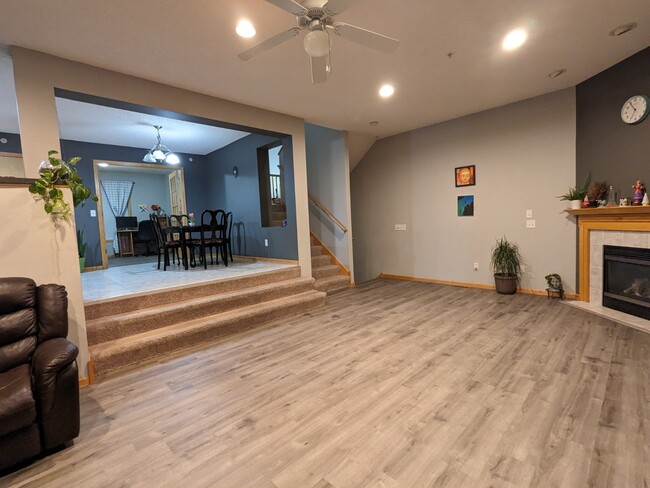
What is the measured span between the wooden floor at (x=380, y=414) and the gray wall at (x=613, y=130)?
1845mm

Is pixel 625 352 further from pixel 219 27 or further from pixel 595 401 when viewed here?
pixel 219 27

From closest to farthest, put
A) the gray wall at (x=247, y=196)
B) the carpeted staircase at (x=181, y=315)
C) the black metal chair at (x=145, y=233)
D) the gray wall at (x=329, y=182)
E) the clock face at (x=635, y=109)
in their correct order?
the carpeted staircase at (x=181, y=315) < the clock face at (x=635, y=109) < the gray wall at (x=247, y=196) < the gray wall at (x=329, y=182) < the black metal chair at (x=145, y=233)

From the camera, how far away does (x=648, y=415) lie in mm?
1793

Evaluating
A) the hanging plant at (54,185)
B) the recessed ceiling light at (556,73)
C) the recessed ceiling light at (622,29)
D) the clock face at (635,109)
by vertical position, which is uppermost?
the recessed ceiling light at (556,73)

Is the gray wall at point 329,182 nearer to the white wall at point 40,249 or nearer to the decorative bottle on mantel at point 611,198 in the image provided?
the decorative bottle on mantel at point 611,198

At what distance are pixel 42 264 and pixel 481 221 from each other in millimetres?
5536

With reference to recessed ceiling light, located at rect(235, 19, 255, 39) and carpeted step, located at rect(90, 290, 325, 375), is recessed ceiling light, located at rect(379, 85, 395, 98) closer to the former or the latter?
recessed ceiling light, located at rect(235, 19, 255, 39)

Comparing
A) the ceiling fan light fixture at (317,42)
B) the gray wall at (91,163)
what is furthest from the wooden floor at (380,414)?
the gray wall at (91,163)

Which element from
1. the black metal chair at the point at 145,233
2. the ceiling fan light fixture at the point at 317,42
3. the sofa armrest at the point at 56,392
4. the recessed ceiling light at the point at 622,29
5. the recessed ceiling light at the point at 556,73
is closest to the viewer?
the sofa armrest at the point at 56,392

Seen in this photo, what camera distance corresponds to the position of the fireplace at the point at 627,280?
334 cm

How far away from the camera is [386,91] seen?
3854mm

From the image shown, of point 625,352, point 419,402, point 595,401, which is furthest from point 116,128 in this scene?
point 625,352

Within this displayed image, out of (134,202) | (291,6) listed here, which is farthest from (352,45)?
(134,202)

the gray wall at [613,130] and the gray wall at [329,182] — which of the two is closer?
the gray wall at [613,130]
